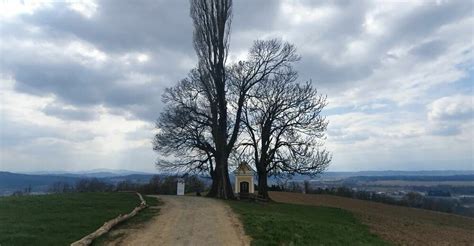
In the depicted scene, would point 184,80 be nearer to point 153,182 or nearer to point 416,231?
point 153,182

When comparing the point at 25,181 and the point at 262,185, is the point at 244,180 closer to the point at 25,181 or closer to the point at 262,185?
the point at 262,185

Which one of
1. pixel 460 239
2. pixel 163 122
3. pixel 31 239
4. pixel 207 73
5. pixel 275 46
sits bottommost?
pixel 460 239

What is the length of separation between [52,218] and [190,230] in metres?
5.58

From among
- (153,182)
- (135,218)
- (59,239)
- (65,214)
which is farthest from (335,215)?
(153,182)

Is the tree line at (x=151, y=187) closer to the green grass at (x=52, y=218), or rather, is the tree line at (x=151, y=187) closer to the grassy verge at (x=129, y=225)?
the green grass at (x=52, y=218)

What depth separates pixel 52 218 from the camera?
16.2 meters

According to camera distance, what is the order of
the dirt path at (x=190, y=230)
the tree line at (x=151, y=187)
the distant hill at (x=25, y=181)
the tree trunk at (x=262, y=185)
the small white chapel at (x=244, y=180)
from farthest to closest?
the distant hill at (x=25, y=181) → the tree line at (x=151, y=187) → the small white chapel at (x=244, y=180) → the tree trunk at (x=262, y=185) → the dirt path at (x=190, y=230)

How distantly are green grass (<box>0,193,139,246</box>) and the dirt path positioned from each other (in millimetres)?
1733

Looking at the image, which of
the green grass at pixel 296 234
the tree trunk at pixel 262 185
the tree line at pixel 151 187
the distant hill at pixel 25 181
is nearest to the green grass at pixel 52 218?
the green grass at pixel 296 234

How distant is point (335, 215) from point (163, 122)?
1777 centimetres

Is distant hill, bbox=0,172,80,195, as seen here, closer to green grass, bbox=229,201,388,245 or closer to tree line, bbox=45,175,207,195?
tree line, bbox=45,175,207,195

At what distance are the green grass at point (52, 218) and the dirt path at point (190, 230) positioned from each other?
1.73 m

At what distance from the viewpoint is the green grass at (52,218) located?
12.5 meters

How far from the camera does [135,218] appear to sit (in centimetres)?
1758
